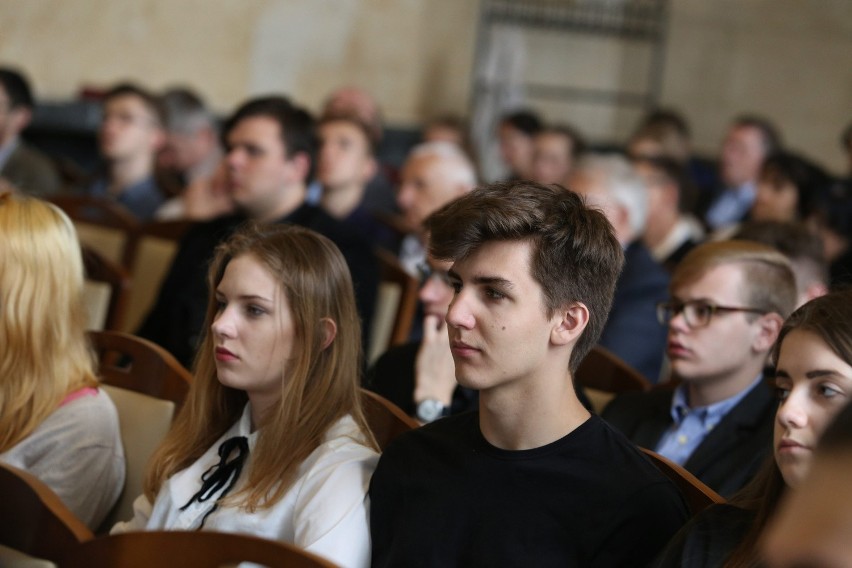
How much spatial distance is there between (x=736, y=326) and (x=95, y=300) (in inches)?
78.9

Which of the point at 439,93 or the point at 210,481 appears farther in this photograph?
the point at 439,93

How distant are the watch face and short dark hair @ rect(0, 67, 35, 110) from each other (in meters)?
4.05

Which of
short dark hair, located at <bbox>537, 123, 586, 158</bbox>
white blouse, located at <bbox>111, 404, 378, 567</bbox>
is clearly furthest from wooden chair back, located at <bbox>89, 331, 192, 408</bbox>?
short dark hair, located at <bbox>537, 123, 586, 158</bbox>

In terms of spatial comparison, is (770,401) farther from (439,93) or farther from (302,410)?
(439,93)

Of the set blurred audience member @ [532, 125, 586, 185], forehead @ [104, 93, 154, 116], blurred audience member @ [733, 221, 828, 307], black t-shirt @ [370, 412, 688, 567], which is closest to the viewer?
black t-shirt @ [370, 412, 688, 567]

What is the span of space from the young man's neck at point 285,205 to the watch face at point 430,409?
4.86 feet

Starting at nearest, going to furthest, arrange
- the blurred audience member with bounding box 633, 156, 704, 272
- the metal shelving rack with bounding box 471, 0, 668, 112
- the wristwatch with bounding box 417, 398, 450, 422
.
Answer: the wristwatch with bounding box 417, 398, 450, 422
the blurred audience member with bounding box 633, 156, 704, 272
the metal shelving rack with bounding box 471, 0, 668, 112

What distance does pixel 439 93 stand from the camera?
929 centimetres

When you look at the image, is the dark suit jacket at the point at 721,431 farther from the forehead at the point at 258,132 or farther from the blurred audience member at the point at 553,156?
the blurred audience member at the point at 553,156

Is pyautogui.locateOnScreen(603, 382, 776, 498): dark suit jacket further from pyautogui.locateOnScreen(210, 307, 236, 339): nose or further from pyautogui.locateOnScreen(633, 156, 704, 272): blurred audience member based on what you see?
pyautogui.locateOnScreen(633, 156, 704, 272): blurred audience member

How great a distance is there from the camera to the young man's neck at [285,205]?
13.6 ft

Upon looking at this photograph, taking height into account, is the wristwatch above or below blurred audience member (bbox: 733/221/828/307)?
below

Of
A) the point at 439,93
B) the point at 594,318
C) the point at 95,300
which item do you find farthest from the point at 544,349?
the point at 439,93

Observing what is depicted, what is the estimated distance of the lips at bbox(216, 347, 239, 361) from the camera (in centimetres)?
225
